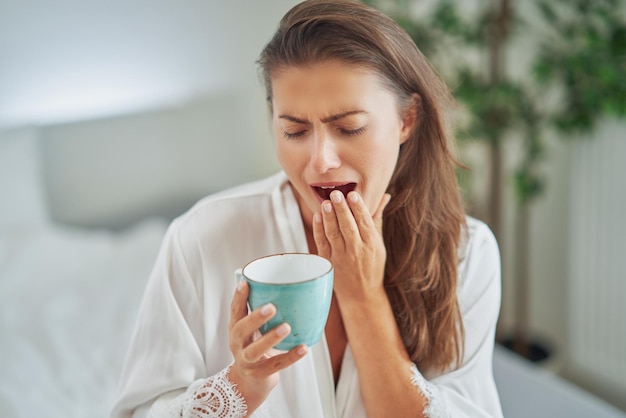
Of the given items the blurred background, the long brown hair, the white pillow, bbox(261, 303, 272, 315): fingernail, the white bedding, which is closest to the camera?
bbox(261, 303, 272, 315): fingernail

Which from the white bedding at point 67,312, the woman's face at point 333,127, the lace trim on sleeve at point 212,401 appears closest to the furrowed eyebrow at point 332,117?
the woman's face at point 333,127

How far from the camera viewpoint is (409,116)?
67cm

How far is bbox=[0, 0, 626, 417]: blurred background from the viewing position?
47.1 inches

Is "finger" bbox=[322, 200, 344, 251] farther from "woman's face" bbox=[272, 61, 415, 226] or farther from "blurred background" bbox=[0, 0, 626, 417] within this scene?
"blurred background" bbox=[0, 0, 626, 417]

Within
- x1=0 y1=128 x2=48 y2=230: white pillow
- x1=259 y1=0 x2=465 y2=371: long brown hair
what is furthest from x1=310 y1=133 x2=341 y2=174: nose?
x1=0 y1=128 x2=48 y2=230: white pillow

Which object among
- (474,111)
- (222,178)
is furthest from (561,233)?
(222,178)

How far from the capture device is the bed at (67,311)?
96cm

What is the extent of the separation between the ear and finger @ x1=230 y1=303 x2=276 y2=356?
29cm

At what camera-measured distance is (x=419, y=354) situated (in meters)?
0.74

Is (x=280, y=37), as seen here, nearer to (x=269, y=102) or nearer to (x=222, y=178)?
(x=269, y=102)

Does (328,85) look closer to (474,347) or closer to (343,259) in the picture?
(343,259)

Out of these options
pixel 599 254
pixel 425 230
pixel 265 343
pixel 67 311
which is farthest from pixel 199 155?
pixel 599 254

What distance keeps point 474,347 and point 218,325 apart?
351mm

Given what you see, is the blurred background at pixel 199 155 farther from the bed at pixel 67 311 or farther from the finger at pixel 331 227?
the finger at pixel 331 227
